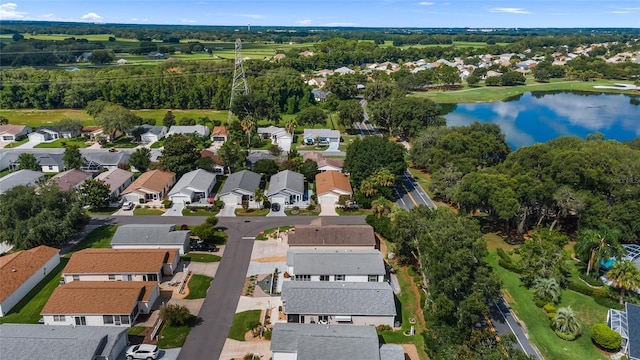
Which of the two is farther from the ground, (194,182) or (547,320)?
(194,182)

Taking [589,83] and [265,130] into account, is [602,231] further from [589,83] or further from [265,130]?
[589,83]

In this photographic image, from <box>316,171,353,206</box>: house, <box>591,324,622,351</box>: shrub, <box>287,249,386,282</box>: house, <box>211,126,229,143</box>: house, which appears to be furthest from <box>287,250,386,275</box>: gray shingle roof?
<box>211,126,229,143</box>: house

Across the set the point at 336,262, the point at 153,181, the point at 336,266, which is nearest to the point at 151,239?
the point at 153,181

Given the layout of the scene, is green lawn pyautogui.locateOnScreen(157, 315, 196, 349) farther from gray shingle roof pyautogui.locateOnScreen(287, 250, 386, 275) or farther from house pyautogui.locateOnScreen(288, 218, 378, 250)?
house pyautogui.locateOnScreen(288, 218, 378, 250)

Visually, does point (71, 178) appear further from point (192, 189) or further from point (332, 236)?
point (332, 236)

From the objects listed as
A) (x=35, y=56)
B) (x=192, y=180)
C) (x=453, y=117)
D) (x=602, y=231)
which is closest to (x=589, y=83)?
(x=453, y=117)

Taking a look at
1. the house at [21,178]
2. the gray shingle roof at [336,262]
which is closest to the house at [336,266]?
the gray shingle roof at [336,262]

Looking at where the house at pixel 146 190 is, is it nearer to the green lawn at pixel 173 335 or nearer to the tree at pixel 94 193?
the tree at pixel 94 193
